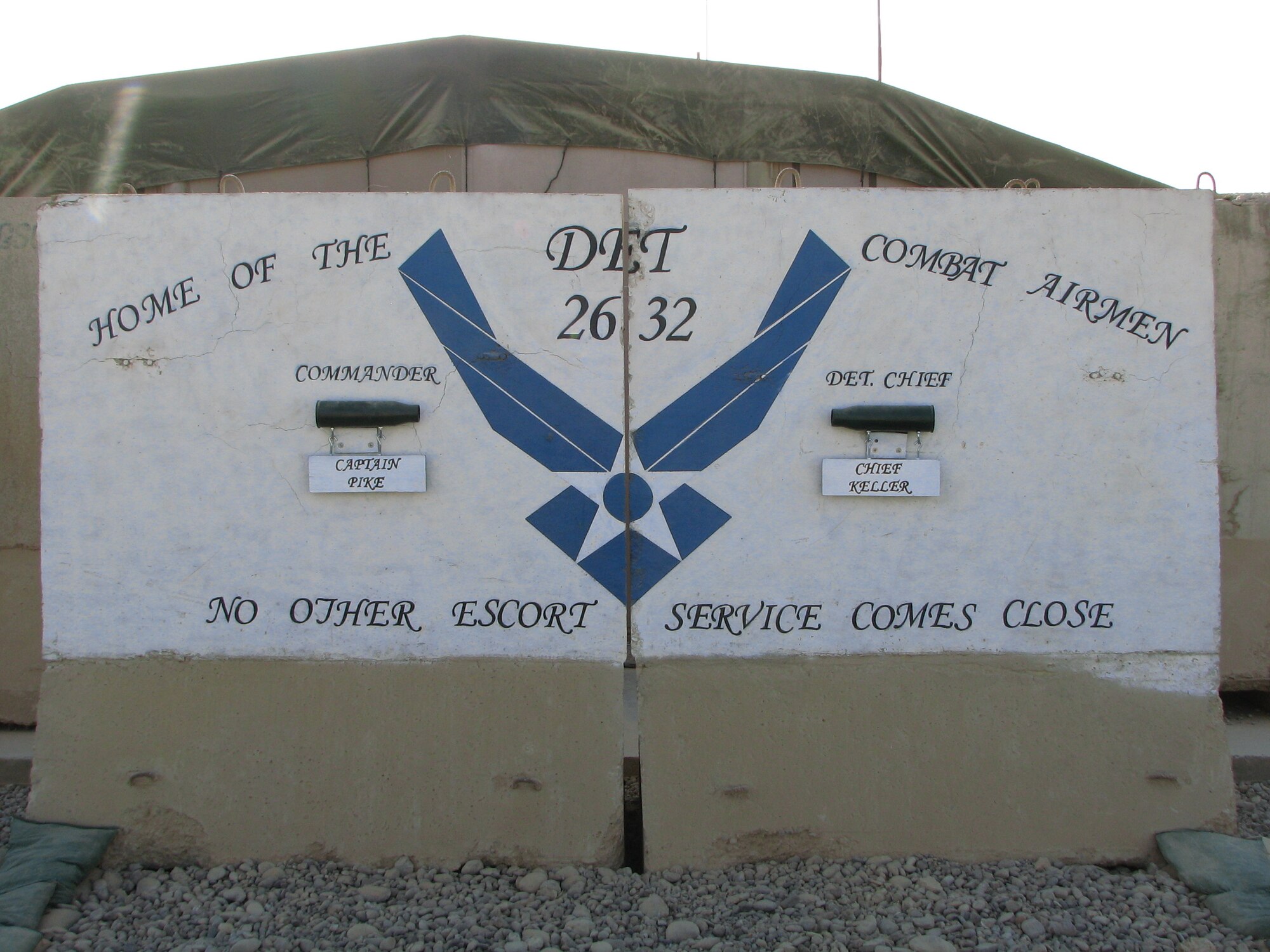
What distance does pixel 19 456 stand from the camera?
3.78 meters

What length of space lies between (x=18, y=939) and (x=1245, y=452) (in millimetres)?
4912

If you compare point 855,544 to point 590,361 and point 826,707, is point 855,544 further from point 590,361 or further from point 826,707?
point 590,361

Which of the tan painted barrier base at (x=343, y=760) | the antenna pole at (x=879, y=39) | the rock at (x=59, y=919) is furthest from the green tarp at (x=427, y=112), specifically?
the rock at (x=59, y=919)

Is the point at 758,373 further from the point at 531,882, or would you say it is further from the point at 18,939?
the point at 18,939

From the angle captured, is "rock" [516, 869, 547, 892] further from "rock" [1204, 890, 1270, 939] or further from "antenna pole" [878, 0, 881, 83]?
"antenna pole" [878, 0, 881, 83]

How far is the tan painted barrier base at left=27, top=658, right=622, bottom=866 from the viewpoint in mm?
2842

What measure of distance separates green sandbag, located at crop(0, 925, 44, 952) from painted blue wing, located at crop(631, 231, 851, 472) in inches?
87.9

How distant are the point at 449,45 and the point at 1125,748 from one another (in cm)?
518

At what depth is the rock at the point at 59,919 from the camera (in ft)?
8.18

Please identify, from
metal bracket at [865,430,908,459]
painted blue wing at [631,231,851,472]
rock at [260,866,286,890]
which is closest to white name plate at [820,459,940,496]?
metal bracket at [865,430,908,459]

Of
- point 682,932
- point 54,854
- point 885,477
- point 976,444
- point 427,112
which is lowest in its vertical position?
point 682,932

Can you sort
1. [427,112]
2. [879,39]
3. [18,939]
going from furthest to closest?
[879,39] < [427,112] < [18,939]

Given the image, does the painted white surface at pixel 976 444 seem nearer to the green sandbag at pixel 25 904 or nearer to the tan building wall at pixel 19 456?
the green sandbag at pixel 25 904

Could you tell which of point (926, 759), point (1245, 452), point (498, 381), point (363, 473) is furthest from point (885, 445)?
point (1245, 452)
